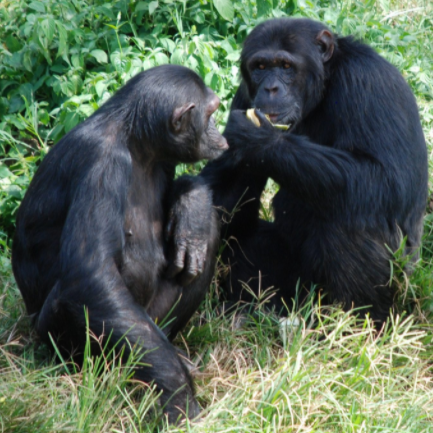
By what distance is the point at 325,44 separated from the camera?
6270 mm

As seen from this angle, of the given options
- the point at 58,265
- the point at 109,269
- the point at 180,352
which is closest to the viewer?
the point at 109,269

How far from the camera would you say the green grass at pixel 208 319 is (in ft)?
14.6

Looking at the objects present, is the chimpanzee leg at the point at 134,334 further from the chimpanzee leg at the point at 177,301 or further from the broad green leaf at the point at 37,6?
the broad green leaf at the point at 37,6

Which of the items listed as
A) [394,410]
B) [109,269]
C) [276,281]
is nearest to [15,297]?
[109,269]

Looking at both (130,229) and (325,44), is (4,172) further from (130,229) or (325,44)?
(325,44)

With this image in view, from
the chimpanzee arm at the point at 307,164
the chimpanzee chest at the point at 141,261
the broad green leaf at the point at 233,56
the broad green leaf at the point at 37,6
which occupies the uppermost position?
the broad green leaf at the point at 37,6

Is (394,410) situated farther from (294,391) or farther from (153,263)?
(153,263)

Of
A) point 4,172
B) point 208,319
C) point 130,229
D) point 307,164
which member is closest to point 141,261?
point 130,229

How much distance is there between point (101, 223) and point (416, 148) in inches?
105

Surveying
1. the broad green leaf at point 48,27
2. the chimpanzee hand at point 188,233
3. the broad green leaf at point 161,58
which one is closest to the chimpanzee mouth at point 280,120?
the chimpanzee hand at point 188,233

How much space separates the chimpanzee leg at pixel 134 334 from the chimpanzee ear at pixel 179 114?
1.19 meters

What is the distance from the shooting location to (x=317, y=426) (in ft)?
14.5

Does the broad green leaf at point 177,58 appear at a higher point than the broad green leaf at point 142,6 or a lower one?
lower

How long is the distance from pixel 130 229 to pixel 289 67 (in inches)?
79.7
